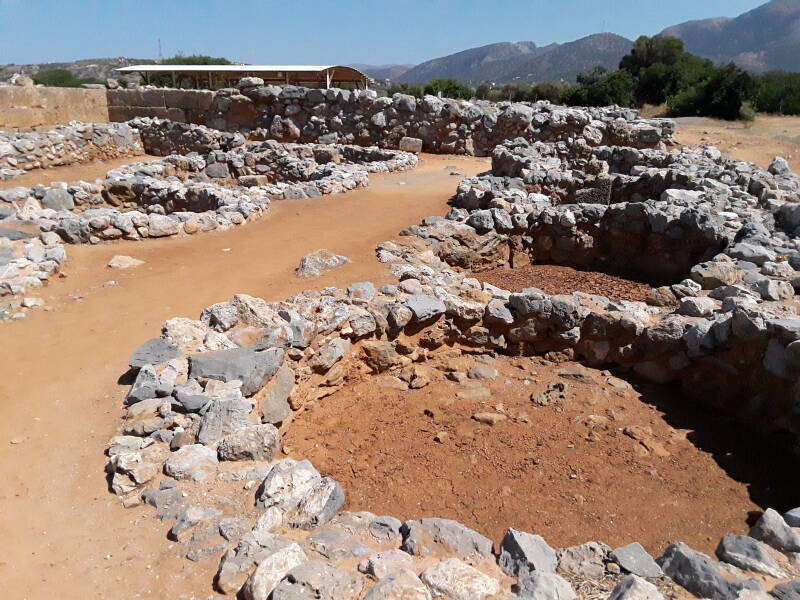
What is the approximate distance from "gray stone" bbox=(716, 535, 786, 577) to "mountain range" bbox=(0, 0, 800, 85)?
88.9 meters

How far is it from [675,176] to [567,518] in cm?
875

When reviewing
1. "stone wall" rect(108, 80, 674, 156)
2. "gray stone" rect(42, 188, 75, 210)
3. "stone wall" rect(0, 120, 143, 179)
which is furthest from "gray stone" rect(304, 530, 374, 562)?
"stone wall" rect(0, 120, 143, 179)

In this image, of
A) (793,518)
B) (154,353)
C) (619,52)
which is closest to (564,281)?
(793,518)

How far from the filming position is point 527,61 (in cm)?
12744

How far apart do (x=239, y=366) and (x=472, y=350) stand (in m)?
2.94

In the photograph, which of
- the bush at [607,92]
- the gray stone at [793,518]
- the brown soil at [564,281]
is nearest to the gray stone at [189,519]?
the gray stone at [793,518]

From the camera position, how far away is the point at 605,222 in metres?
9.99

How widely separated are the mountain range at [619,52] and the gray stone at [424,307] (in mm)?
84887

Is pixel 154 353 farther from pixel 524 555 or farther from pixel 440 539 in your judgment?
pixel 524 555

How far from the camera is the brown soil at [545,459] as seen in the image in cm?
440

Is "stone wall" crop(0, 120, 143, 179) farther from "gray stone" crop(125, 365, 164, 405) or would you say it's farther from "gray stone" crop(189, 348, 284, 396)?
"gray stone" crop(189, 348, 284, 396)

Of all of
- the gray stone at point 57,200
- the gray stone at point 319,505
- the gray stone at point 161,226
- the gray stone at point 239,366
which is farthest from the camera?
the gray stone at point 57,200

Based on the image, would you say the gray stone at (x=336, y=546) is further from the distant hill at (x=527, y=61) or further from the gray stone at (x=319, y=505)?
the distant hill at (x=527, y=61)

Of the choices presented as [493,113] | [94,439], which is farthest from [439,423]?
[493,113]
